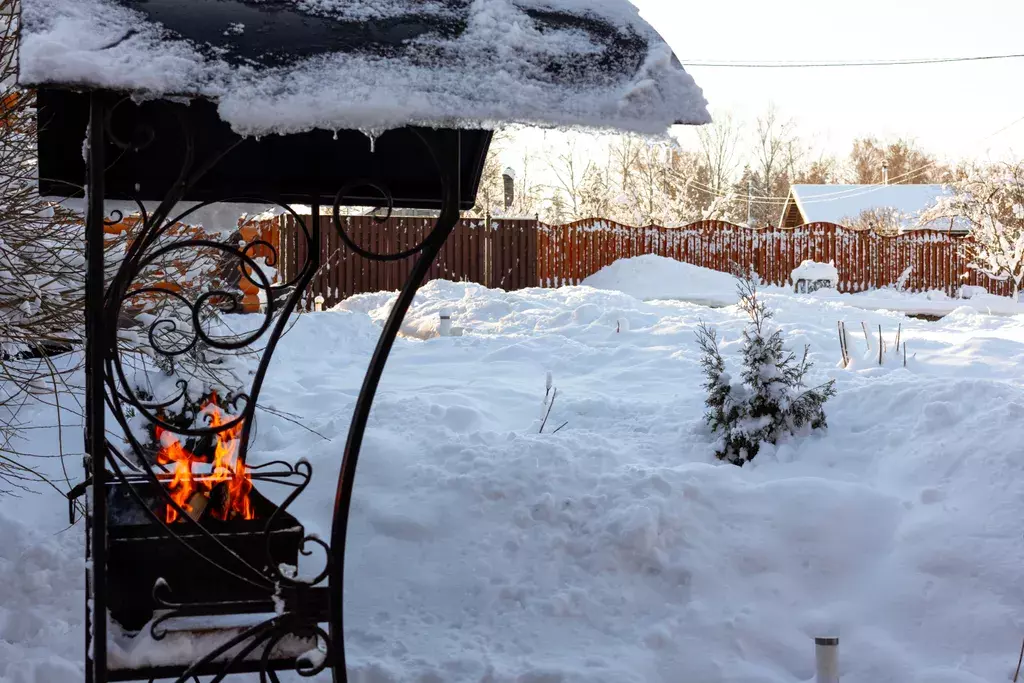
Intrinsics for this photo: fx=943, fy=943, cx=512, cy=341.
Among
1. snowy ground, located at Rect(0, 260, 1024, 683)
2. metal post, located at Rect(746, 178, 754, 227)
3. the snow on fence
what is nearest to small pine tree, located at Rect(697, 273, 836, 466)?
snowy ground, located at Rect(0, 260, 1024, 683)

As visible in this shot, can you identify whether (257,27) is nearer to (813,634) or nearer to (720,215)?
(813,634)

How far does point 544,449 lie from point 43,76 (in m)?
3.51

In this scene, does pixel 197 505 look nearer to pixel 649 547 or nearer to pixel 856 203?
pixel 649 547

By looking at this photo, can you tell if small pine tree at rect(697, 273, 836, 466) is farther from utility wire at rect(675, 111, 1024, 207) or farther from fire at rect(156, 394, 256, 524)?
utility wire at rect(675, 111, 1024, 207)

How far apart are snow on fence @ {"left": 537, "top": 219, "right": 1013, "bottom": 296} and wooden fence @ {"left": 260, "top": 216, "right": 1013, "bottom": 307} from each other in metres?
0.03

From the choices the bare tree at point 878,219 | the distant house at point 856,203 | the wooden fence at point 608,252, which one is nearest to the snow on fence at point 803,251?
the wooden fence at point 608,252

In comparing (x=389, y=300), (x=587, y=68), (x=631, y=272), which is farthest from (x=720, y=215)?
(x=587, y=68)

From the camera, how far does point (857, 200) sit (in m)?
38.5

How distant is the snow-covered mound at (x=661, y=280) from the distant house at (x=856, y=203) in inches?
602

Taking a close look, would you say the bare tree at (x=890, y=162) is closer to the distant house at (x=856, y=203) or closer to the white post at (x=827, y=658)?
the distant house at (x=856, y=203)

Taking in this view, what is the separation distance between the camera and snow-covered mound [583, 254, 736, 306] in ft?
64.5

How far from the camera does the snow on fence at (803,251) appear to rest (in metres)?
23.0

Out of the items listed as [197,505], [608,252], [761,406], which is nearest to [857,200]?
[608,252]

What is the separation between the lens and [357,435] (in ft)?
8.78
